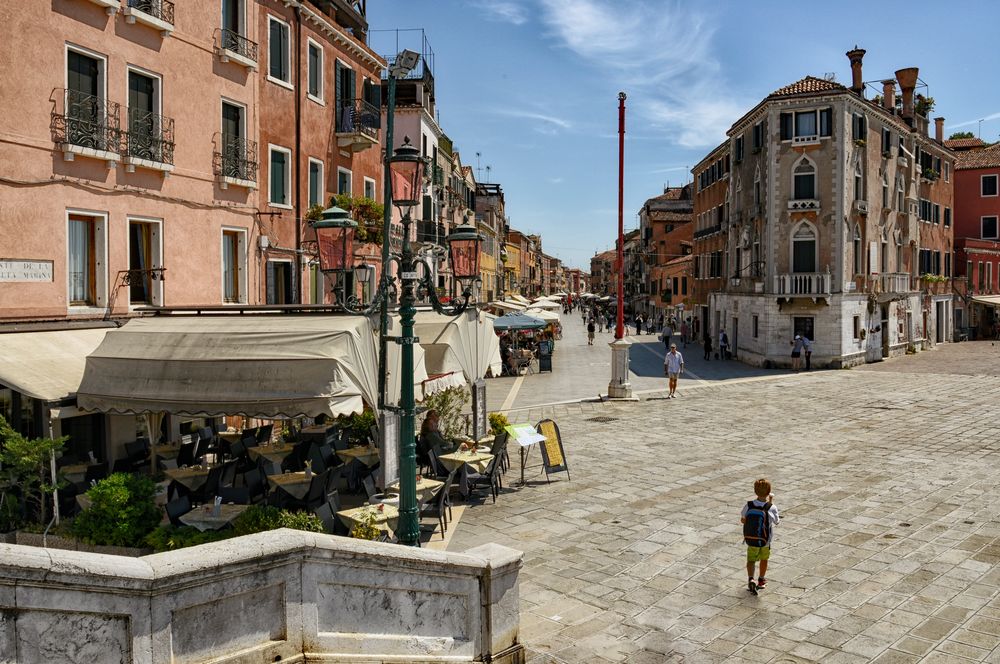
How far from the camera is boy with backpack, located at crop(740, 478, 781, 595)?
8438 mm

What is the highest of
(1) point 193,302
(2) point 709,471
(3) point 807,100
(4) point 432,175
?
(3) point 807,100

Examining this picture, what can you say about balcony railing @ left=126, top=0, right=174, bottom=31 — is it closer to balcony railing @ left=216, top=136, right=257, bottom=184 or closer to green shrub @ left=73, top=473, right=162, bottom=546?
balcony railing @ left=216, top=136, right=257, bottom=184

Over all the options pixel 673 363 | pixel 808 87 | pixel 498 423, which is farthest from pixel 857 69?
pixel 498 423

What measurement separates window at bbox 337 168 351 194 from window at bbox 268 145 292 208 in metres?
2.56

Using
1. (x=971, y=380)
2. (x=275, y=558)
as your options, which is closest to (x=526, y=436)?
(x=275, y=558)

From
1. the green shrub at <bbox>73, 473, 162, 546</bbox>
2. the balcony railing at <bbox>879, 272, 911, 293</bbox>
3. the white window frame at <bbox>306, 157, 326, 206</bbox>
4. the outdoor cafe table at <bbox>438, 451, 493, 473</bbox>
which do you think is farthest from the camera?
the balcony railing at <bbox>879, 272, 911, 293</bbox>

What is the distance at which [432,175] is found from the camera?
114ft

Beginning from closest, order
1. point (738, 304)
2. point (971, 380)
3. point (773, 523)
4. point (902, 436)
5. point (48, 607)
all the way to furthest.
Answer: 1. point (48, 607)
2. point (773, 523)
3. point (902, 436)
4. point (971, 380)
5. point (738, 304)

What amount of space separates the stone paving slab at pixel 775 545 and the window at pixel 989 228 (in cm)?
3949

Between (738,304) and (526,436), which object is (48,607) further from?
(738,304)

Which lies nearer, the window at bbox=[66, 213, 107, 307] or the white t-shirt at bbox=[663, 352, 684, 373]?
the window at bbox=[66, 213, 107, 307]

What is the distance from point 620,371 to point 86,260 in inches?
609

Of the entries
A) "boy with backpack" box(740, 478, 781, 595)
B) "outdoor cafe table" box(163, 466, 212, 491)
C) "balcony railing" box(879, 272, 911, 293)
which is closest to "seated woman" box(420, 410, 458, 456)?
"outdoor cafe table" box(163, 466, 212, 491)

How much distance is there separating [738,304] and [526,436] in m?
27.6
